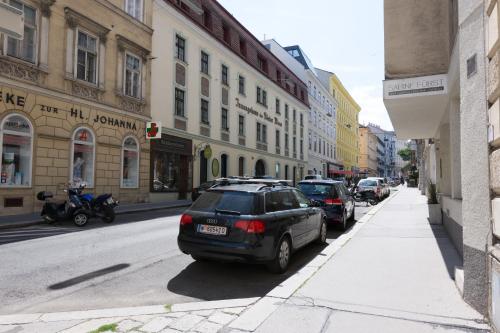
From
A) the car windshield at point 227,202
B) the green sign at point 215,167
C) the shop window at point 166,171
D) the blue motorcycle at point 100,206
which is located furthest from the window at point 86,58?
the car windshield at point 227,202

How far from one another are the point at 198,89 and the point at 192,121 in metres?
2.32

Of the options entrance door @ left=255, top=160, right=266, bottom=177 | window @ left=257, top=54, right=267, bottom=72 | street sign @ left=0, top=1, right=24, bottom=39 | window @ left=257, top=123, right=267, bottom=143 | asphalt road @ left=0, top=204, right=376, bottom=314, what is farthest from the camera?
window @ left=257, top=54, right=267, bottom=72

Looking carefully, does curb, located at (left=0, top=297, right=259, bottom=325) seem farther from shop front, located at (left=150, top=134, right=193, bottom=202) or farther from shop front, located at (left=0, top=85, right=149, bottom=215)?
shop front, located at (left=150, top=134, right=193, bottom=202)

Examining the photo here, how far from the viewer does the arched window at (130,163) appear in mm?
18859

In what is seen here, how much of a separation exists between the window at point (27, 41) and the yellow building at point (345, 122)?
158 ft

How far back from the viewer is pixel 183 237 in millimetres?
6355

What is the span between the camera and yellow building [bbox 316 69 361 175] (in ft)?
198

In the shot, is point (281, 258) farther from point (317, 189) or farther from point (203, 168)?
point (203, 168)

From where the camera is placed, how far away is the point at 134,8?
790 inches

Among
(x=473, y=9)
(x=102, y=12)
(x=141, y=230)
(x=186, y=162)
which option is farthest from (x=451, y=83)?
(x=186, y=162)

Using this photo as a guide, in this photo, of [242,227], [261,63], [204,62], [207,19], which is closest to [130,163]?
[204,62]

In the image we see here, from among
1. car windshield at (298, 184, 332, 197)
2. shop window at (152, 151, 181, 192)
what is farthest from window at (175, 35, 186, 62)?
car windshield at (298, 184, 332, 197)

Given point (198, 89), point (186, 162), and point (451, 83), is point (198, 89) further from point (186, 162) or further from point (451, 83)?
point (451, 83)

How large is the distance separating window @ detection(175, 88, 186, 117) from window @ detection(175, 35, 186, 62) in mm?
2069
